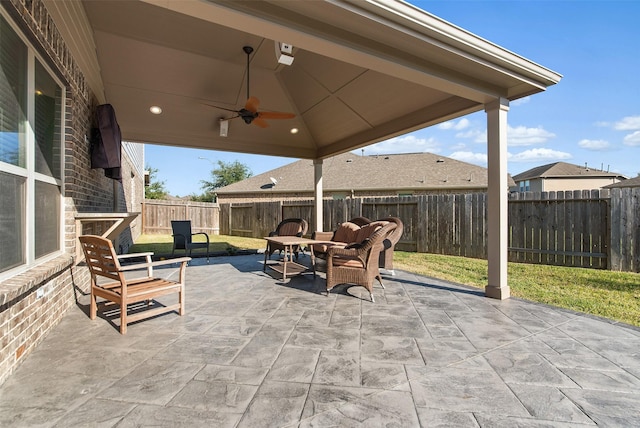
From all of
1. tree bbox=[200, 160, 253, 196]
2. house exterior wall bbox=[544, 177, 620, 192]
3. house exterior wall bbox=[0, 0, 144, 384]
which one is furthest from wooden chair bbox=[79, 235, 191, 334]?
tree bbox=[200, 160, 253, 196]

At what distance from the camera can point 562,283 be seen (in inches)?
212

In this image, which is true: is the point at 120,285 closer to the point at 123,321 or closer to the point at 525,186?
the point at 123,321

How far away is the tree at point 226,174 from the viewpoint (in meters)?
36.3

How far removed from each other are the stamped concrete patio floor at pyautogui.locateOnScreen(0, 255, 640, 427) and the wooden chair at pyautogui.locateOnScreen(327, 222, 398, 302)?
18.7 inches

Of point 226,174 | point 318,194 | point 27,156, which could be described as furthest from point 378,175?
point 226,174

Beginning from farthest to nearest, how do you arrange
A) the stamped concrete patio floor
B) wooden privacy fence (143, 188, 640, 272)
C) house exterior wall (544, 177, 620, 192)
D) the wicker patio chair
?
house exterior wall (544, 177, 620, 192), the wicker patio chair, wooden privacy fence (143, 188, 640, 272), the stamped concrete patio floor

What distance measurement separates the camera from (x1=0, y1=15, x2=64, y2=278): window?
7.13 feet

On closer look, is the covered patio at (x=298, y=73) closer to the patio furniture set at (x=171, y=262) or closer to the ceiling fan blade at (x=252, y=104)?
the ceiling fan blade at (x=252, y=104)

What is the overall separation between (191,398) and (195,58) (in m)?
4.99

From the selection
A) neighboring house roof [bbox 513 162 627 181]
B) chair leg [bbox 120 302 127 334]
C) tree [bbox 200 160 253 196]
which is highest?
tree [bbox 200 160 253 196]

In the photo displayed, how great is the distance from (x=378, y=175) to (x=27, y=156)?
1671cm

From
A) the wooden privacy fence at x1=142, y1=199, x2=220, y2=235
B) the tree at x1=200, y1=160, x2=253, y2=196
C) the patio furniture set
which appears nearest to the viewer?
the patio furniture set

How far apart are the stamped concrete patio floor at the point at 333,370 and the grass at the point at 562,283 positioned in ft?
2.80

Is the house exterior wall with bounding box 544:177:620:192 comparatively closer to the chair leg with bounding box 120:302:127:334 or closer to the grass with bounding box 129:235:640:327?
the grass with bounding box 129:235:640:327
